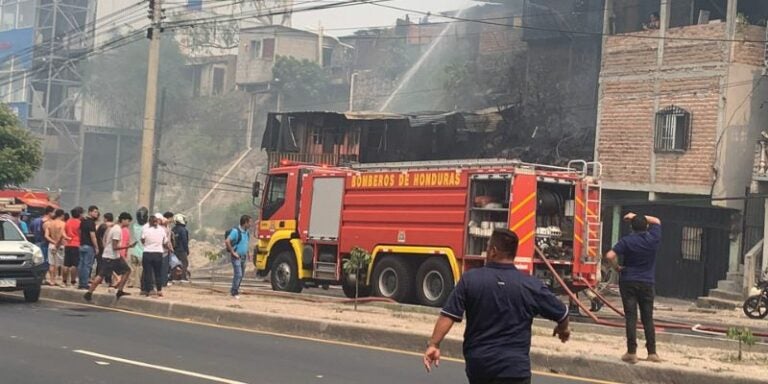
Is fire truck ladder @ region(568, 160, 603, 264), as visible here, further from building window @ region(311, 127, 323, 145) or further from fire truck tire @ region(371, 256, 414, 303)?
building window @ region(311, 127, 323, 145)

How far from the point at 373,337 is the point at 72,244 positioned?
9272 mm

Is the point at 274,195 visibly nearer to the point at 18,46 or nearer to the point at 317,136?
the point at 317,136

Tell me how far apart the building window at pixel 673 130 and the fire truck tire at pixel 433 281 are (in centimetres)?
1231

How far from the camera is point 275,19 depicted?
81375mm

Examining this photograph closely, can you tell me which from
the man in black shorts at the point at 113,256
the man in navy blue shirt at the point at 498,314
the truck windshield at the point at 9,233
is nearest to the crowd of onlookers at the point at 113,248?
the man in black shorts at the point at 113,256

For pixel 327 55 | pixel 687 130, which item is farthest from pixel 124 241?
pixel 327 55

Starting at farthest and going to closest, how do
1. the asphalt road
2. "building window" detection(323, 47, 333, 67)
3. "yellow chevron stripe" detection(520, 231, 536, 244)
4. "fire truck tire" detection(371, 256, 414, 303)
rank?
1. "building window" detection(323, 47, 333, 67)
2. "fire truck tire" detection(371, 256, 414, 303)
3. "yellow chevron stripe" detection(520, 231, 536, 244)
4. the asphalt road

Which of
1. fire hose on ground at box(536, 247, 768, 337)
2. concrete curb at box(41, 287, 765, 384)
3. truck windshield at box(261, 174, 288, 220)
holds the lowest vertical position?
concrete curb at box(41, 287, 765, 384)

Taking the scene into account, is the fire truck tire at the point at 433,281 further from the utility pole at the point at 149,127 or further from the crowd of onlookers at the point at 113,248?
the utility pole at the point at 149,127

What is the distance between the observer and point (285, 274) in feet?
73.2

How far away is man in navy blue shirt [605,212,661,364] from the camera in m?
10.7

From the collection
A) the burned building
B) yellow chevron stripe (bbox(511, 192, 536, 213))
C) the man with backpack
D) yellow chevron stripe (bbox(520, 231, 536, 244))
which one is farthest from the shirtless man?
the burned building

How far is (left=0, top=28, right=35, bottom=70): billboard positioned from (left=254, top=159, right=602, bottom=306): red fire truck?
64.9 m

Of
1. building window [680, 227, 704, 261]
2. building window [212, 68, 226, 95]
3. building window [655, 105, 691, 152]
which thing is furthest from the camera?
building window [212, 68, 226, 95]
